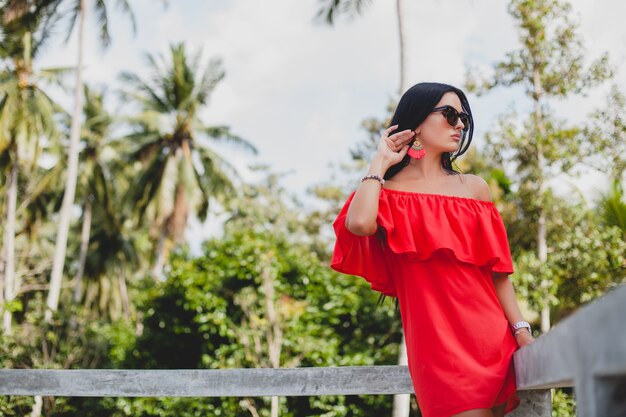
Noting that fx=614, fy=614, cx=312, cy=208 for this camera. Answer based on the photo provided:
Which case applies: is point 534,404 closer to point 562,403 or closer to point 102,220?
point 562,403

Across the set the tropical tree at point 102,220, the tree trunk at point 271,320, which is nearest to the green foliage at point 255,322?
the tree trunk at point 271,320

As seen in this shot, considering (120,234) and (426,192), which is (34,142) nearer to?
(120,234)

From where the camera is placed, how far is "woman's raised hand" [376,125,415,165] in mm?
1853

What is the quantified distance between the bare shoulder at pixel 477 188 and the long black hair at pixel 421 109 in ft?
0.25

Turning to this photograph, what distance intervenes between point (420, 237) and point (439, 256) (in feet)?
0.25

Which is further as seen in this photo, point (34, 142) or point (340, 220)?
point (34, 142)

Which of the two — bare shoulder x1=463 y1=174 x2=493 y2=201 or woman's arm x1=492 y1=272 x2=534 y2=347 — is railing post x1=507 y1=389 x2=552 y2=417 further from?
bare shoulder x1=463 y1=174 x2=493 y2=201

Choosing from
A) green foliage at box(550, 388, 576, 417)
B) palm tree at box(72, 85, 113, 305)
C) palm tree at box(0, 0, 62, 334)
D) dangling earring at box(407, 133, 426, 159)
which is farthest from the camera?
palm tree at box(72, 85, 113, 305)

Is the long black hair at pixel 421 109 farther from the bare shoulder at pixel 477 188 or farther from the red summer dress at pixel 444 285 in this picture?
the red summer dress at pixel 444 285

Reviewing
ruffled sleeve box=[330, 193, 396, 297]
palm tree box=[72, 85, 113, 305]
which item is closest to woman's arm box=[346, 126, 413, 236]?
ruffled sleeve box=[330, 193, 396, 297]

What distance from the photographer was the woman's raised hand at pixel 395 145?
1.85m

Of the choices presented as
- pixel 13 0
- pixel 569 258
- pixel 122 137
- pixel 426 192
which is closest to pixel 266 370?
pixel 426 192

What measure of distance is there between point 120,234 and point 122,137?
6.40m

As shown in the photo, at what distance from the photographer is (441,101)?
193cm
